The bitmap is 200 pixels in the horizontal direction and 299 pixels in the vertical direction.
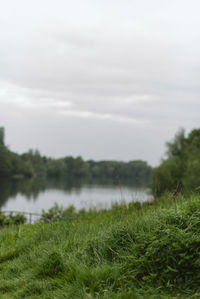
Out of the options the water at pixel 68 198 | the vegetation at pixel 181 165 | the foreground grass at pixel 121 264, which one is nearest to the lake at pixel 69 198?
the water at pixel 68 198

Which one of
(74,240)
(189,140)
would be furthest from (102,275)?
(189,140)

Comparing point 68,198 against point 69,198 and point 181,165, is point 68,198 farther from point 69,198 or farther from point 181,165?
point 181,165

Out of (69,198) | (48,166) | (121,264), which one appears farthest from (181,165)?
(48,166)

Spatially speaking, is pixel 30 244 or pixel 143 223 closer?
pixel 143 223

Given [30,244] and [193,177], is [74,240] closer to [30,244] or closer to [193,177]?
[30,244]

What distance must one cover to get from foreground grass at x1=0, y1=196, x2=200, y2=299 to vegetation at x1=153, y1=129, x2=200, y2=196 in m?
15.4

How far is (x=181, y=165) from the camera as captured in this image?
36.4 meters

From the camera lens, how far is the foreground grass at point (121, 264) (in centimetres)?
330

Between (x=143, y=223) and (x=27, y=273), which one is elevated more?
(x=143, y=223)

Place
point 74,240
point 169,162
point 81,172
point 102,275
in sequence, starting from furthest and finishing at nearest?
point 81,172
point 169,162
point 74,240
point 102,275

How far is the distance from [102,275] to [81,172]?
374 feet

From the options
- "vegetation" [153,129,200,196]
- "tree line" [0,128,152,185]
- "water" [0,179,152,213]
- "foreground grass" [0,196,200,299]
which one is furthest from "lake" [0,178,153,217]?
"tree line" [0,128,152,185]

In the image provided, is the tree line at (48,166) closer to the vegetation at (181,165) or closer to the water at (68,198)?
the vegetation at (181,165)

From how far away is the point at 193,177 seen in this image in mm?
29188
